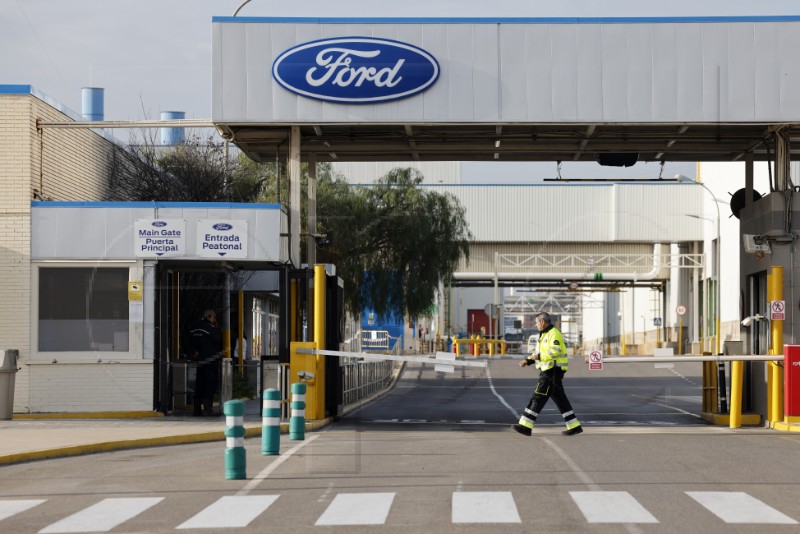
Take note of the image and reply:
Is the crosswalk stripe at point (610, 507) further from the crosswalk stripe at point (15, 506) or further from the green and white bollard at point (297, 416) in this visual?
the green and white bollard at point (297, 416)

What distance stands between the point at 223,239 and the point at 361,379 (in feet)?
33.1

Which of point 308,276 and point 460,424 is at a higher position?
point 308,276

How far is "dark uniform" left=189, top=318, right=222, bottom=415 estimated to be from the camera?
76.3 ft

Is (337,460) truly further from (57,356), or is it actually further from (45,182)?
(45,182)

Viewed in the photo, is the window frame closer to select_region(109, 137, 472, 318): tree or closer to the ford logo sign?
the ford logo sign

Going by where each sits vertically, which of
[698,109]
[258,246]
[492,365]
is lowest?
[492,365]

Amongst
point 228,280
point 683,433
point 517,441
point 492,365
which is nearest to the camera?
point 517,441

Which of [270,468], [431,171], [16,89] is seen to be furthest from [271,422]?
[431,171]

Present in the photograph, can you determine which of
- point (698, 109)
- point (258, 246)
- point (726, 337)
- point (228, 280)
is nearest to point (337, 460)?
point (258, 246)

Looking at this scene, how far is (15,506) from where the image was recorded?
38.9 feet

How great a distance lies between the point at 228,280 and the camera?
32219 mm

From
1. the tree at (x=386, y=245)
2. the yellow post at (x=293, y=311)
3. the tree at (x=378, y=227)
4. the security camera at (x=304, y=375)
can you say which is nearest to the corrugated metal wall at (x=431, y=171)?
the tree at (x=378, y=227)

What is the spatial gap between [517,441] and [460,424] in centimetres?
440

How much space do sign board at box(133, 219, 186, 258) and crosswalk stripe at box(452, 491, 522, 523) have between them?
11017 mm
